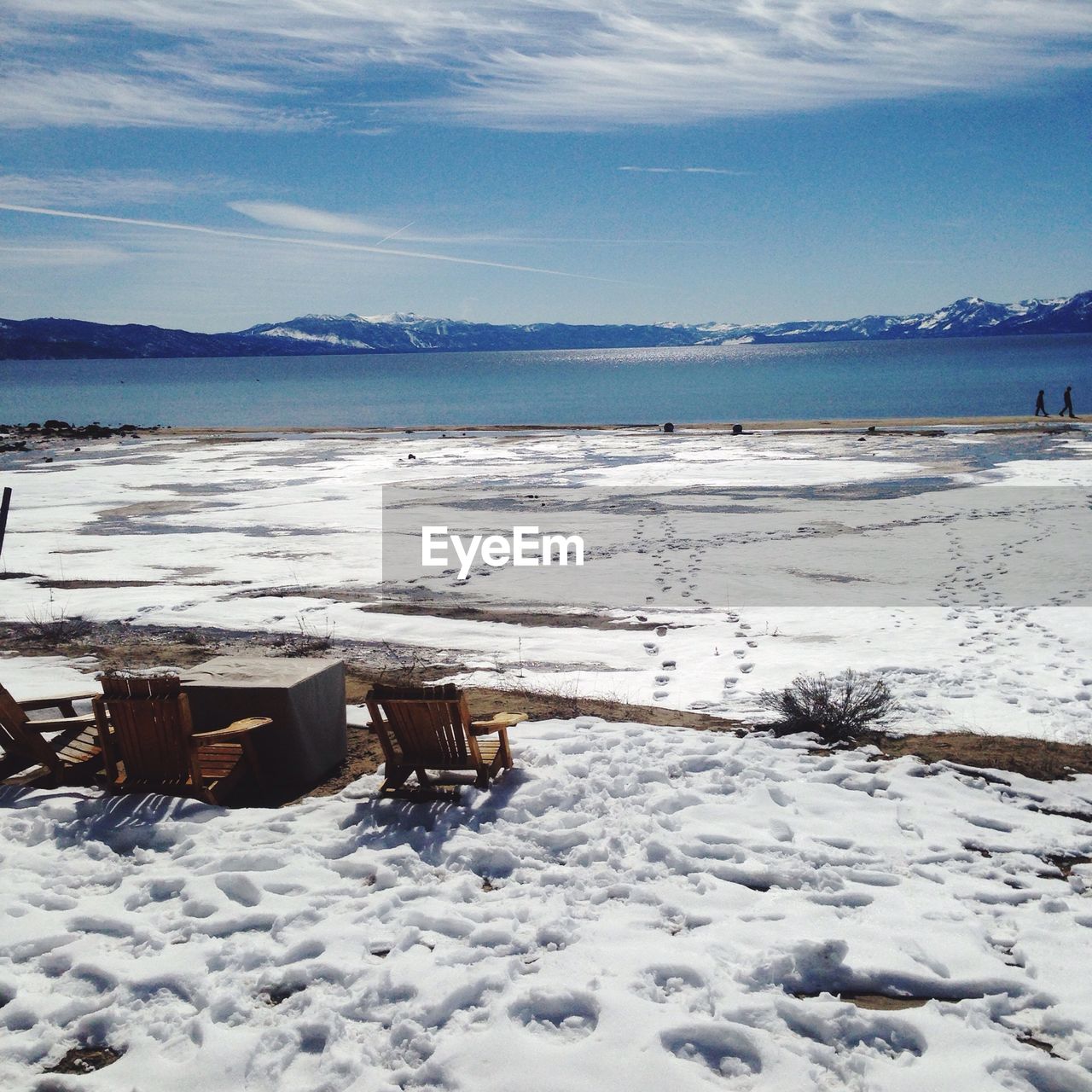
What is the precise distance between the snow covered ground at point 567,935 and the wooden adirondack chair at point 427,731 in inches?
10.2

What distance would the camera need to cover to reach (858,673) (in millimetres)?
9750

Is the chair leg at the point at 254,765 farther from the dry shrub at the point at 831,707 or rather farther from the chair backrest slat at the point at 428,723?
the dry shrub at the point at 831,707

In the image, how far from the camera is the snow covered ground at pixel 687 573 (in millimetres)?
10031

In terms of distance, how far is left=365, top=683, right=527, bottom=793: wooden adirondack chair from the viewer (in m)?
6.59

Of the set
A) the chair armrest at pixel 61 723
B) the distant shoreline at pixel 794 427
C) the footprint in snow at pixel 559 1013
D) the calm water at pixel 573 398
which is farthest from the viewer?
the calm water at pixel 573 398

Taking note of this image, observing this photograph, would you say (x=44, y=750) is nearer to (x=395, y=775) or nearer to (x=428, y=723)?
(x=395, y=775)

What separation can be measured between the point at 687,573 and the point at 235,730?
398 inches

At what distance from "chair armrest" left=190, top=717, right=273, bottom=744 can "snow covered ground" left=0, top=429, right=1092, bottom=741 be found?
3.37 m

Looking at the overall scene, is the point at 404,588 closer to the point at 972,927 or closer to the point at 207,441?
the point at 972,927

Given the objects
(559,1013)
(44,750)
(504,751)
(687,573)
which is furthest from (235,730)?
(687,573)

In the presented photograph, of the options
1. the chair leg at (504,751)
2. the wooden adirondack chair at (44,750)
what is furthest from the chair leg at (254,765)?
the chair leg at (504,751)

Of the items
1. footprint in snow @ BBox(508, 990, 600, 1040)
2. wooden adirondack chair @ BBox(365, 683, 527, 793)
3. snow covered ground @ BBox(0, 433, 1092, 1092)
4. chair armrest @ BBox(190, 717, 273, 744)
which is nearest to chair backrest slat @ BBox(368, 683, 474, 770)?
wooden adirondack chair @ BBox(365, 683, 527, 793)

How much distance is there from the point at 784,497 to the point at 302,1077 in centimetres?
2186

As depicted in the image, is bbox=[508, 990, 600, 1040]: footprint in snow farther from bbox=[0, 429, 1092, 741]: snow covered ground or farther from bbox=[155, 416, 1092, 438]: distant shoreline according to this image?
bbox=[155, 416, 1092, 438]: distant shoreline
